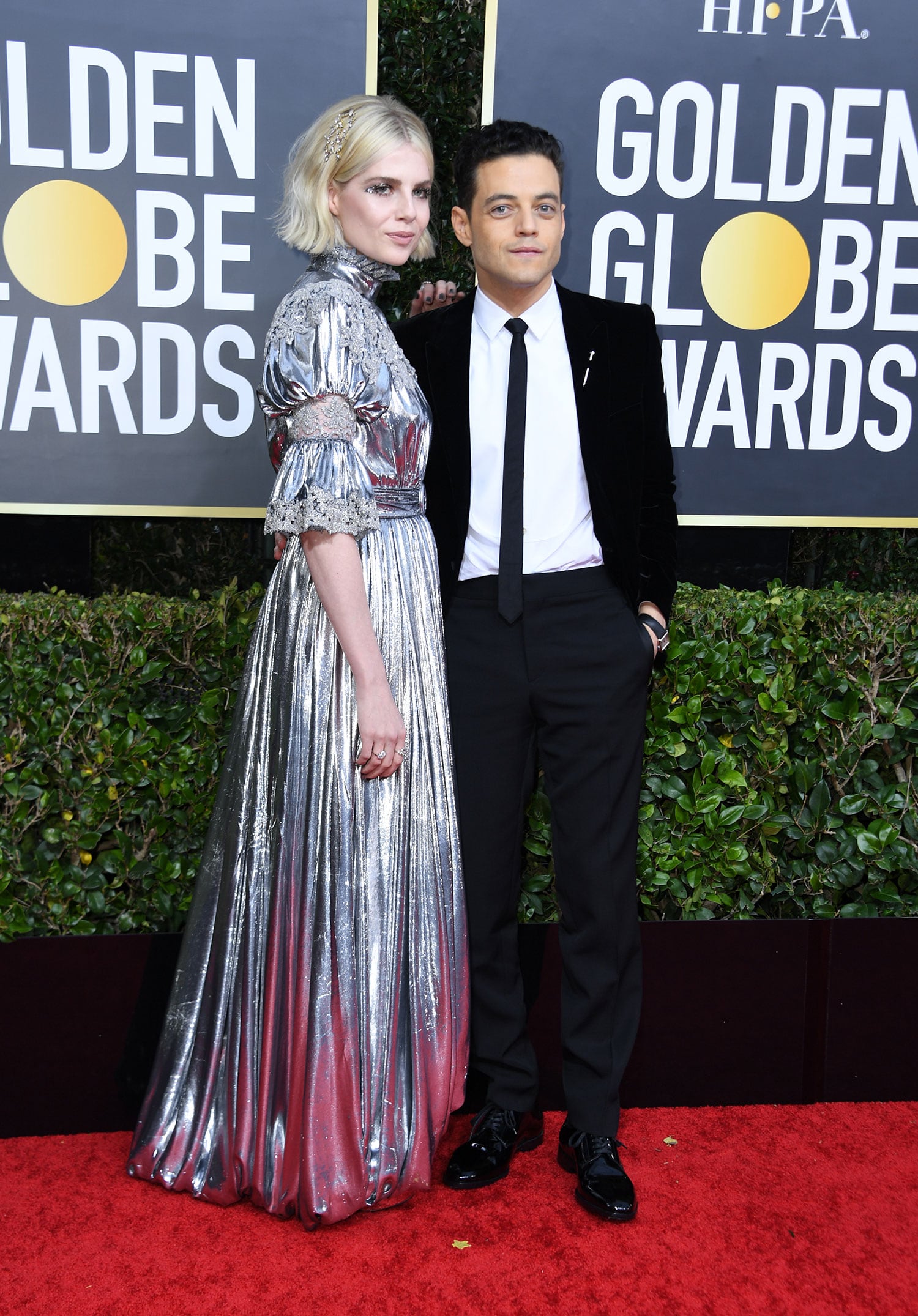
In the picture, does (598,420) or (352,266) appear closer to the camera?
(352,266)

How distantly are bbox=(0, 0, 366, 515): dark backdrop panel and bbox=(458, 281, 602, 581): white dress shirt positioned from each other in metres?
0.93

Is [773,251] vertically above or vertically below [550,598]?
above

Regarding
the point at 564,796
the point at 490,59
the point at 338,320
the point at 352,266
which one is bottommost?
the point at 564,796

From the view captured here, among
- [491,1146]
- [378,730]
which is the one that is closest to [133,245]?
[378,730]

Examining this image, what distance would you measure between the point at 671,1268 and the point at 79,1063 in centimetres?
146

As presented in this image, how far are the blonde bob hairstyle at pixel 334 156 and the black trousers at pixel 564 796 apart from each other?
807 mm

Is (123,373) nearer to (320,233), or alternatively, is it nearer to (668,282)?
(320,233)

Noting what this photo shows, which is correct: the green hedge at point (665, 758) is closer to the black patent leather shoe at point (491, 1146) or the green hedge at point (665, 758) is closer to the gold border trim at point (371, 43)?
the black patent leather shoe at point (491, 1146)

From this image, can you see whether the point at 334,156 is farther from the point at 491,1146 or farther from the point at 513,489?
the point at 491,1146

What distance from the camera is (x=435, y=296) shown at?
9.23ft

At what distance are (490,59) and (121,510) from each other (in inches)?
63.9

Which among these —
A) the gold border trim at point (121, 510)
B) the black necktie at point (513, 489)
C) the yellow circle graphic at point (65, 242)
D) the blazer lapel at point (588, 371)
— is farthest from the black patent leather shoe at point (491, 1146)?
the yellow circle graphic at point (65, 242)

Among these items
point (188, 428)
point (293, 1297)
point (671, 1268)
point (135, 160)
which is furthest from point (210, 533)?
point (671, 1268)

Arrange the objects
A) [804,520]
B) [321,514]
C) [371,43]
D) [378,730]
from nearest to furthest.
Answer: [321,514] < [378,730] < [371,43] < [804,520]
